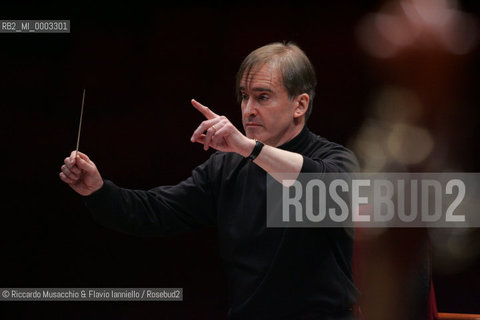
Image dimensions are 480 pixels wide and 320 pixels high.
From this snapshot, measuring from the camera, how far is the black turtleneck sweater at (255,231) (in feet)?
4.33

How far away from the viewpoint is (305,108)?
1.46 metres

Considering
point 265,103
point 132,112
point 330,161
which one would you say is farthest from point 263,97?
point 132,112

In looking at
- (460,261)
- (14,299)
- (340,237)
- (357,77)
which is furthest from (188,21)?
(460,261)

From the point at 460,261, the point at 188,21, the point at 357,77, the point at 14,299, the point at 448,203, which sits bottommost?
the point at 14,299

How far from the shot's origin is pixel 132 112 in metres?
1.95

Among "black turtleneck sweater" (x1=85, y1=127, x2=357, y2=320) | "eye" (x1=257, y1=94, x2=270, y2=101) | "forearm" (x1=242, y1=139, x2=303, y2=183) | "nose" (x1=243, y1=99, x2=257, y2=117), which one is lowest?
"black turtleneck sweater" (x1=85, y1=127, x2=357, y2=320)

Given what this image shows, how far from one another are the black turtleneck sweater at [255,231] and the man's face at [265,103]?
0.26ft

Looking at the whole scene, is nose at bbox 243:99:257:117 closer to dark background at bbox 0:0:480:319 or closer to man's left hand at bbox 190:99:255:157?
man's left hand at bbox 190:99:255:157

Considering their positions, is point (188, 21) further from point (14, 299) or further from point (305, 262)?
point (14, 299)

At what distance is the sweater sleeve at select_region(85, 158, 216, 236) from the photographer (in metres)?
1.39

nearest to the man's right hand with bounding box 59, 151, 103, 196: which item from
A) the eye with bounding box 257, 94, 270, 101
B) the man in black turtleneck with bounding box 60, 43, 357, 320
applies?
the man in black turtleneck with bounding box 60, 43, 357, 320

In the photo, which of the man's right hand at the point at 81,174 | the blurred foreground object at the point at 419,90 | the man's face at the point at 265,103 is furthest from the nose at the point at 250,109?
the blurred foreground object at the point at 419,90

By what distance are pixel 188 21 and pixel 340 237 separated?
0.99 m

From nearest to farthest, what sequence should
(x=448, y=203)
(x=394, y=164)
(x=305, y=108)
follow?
(x=305, y=108) → (x=448, y=203) → (x=394, y=164)
